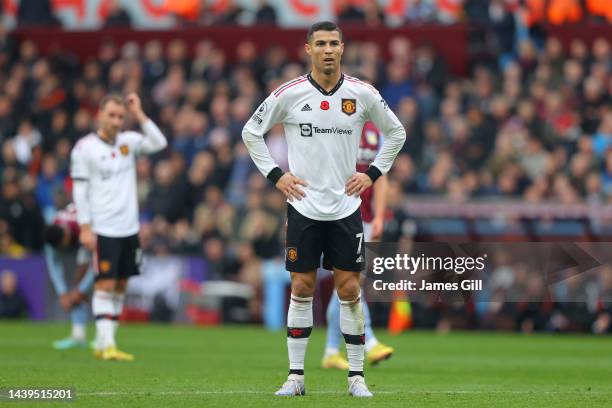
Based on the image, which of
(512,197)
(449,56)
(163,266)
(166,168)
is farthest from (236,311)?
(449,56)

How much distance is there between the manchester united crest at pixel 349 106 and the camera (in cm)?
952

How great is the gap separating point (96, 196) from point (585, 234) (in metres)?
9.36

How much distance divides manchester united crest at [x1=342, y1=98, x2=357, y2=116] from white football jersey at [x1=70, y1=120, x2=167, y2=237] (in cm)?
456

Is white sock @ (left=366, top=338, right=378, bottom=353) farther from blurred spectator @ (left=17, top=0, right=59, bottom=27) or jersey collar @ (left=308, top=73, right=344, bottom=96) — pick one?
blurred spectator @ (left=17, top=0, right=59, bottom=27)

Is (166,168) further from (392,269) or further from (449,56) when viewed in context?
(392,269)

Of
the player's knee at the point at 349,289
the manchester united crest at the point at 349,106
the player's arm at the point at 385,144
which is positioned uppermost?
the manchester united crest at the point at 349,106

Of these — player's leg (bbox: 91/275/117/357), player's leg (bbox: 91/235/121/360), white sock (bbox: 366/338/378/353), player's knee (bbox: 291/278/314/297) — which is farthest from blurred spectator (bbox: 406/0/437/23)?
player's knee (bbox: 291/278/314/297)

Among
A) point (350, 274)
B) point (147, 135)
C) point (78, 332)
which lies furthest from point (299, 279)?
point (78, 332)

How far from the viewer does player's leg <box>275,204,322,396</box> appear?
9.52 metres

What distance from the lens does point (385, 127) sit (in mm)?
9750

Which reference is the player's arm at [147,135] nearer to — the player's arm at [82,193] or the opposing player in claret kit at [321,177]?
the player's arm at [82,193]

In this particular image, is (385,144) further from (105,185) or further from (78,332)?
(78,332)

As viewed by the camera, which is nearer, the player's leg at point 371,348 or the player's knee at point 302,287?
the player's knee at point 302,287

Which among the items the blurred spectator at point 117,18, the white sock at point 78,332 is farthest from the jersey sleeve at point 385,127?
the blurred spectator at point 117,18
